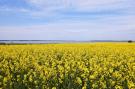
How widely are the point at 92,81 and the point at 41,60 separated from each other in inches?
306

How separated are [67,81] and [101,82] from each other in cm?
179

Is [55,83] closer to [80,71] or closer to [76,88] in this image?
[76,88]

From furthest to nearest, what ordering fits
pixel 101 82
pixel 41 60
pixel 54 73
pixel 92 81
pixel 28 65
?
pixel 41 60 → pixel 28 65 → pixel 54 73 → pixel 92 81 → pixel 101 82

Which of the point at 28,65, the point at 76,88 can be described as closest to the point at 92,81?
the point at 76,88

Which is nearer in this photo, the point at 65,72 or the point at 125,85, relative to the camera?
the point at 125,85

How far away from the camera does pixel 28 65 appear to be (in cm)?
1360

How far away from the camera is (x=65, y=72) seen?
11.0m

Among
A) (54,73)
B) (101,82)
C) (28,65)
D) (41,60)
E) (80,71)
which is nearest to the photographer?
(101,82)

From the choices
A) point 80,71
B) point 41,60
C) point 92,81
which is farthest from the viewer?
point 41,60

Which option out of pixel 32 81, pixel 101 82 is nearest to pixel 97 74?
pixel 101 82

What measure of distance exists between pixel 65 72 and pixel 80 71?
1078 mm

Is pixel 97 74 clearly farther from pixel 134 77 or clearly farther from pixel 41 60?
pixel 41 60

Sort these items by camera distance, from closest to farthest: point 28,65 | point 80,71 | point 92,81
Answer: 1. point 92,81
2. point 80,71
3. point 28,65

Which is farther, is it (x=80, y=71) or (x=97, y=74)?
(x=80, y=71)
